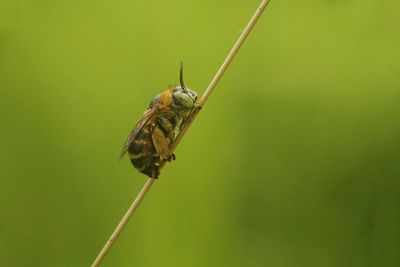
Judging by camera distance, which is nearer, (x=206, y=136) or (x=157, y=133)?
(x=157, y=133)

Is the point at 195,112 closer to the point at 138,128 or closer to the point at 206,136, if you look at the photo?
the point at 138,128

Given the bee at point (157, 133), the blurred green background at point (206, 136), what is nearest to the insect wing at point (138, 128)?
the bee at point (157, 133)

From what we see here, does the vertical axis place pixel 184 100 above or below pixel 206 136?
above

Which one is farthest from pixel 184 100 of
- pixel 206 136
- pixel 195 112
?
pixel 206 136

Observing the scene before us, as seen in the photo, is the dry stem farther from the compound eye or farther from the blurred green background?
the blurred green background

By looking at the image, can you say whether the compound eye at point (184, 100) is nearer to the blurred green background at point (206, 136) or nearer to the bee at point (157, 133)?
the bee at point (157, 133)

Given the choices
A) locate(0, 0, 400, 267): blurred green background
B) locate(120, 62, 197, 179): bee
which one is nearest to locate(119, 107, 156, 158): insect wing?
locate(120, 62, 197, 179): bee
